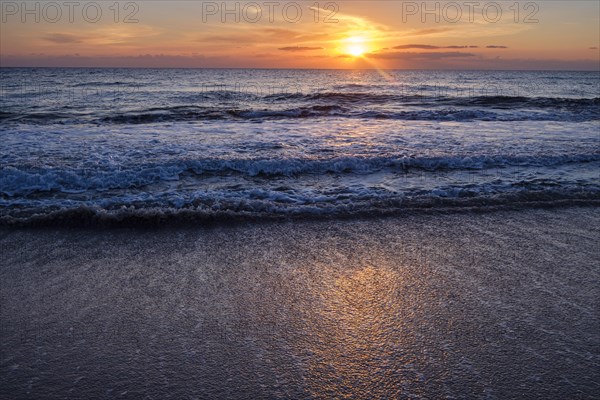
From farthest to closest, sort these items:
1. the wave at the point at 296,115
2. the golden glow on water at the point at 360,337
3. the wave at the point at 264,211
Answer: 1. the wave at the point at 296,115
2. the wave at the point at 264,211
3. the golden glow on water at the point at 360,337

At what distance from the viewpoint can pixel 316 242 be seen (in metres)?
4.81

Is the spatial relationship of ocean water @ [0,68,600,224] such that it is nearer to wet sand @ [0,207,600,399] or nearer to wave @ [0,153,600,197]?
wave @ [0,153,600,197]

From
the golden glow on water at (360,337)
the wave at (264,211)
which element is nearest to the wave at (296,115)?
the wave at (264,211)

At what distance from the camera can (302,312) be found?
3.32m

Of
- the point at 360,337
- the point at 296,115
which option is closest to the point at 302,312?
the point at 360,337

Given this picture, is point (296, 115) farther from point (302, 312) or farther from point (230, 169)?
point (302, 312)

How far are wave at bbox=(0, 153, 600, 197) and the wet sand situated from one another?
7.24 feet

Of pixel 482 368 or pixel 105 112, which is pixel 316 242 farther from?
pixel 105 112

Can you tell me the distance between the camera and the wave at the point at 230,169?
7.00 metres

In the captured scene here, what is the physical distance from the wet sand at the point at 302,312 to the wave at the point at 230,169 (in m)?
2.21

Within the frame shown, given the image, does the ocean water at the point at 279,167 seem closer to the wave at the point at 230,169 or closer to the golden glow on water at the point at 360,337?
the wave at the point at 230,169

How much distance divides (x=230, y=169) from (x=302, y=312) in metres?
5.39

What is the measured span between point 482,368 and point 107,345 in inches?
98.2

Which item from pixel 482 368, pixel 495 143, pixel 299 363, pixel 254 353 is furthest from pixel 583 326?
pixel 495 143
